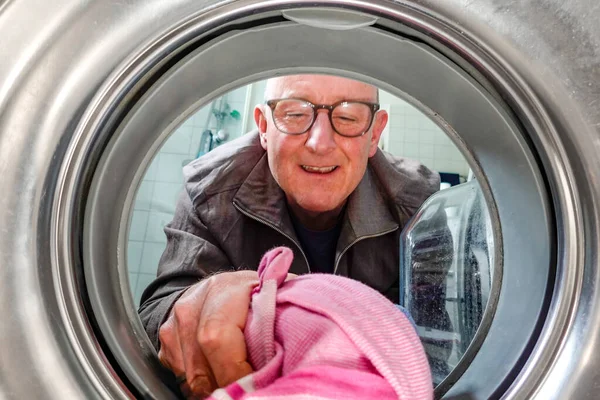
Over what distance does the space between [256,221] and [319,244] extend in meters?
0.17

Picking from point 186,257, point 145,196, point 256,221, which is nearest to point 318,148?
point 256,221

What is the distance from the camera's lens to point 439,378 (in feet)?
2.74

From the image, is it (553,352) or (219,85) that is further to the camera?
(219,85)

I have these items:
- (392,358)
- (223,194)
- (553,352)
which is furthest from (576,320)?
(223,194)

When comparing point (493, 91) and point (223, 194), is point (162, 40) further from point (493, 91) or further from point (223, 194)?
point (223, 194)

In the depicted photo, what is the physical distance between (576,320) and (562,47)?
226 millimetres

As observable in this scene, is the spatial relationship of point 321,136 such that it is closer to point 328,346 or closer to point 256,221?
point 256,221

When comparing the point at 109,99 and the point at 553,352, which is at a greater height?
the point at 109,99

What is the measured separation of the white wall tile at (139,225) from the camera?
1.84 meters

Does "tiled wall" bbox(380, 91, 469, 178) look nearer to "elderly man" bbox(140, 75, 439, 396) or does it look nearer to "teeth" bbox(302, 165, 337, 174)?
"elderly man" bbox(140, 75, 439, 396)

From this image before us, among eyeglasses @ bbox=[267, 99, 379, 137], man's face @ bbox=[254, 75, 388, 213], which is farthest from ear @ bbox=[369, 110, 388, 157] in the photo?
eyeglasses @ bbox=[267, 99, 379, 137]

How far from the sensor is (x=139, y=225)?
1.85 m

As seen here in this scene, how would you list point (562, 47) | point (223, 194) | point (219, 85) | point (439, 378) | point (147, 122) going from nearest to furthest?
point (562, 47)
point (147, 122)
point (219, 85)
point (439, 378)
point (223, 194)

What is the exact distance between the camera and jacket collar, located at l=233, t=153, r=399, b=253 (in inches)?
46.4
